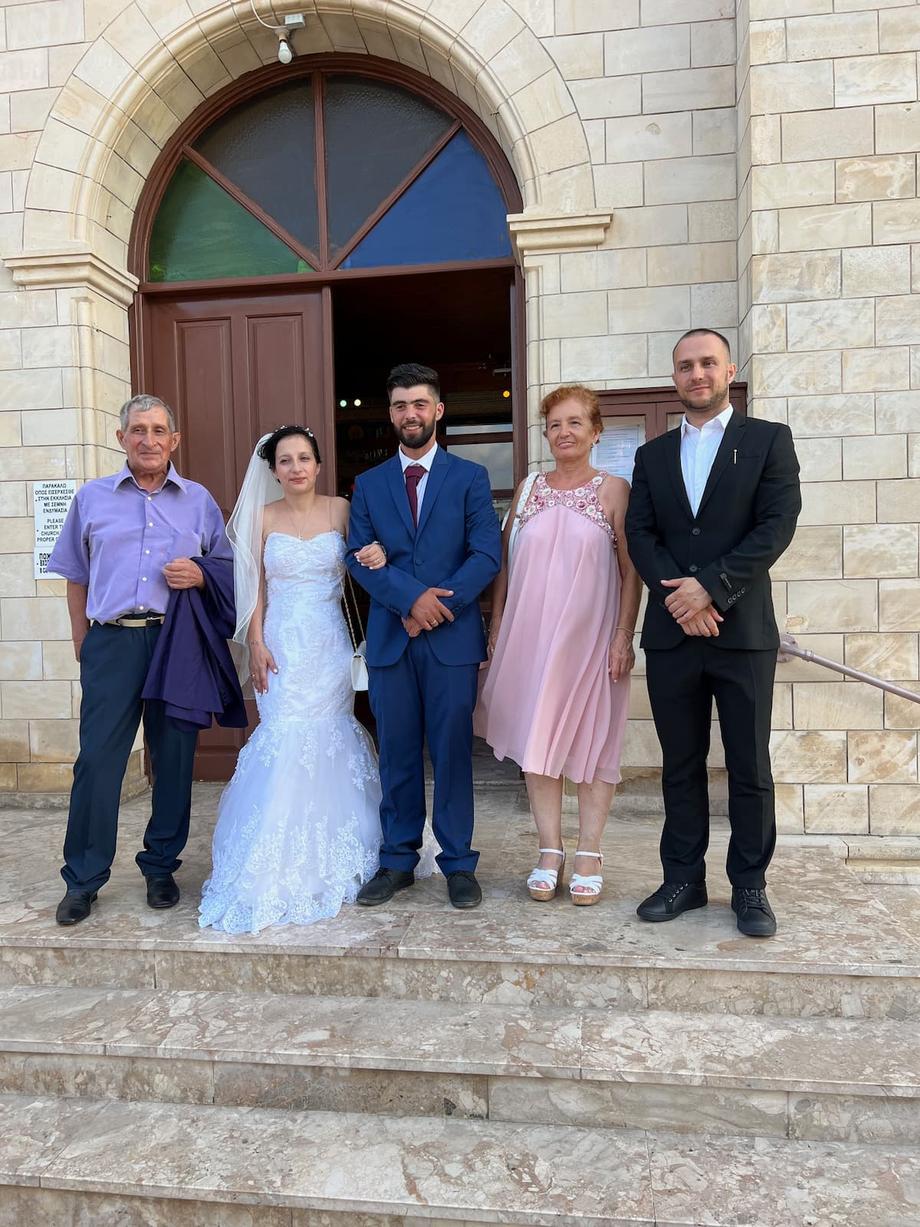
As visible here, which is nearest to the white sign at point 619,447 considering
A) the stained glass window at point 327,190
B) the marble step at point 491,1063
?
the stained glass window at point 327,190

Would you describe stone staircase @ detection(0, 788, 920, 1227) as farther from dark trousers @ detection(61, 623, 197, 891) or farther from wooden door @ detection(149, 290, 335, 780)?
wooden door @ detection(149, 290, 335, 780)

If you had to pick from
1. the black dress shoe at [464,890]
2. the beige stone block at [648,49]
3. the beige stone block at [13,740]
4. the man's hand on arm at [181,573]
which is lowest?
the black dress shoe at [464,890]

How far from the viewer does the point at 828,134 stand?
3.89m

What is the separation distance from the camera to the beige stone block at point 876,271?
386cm

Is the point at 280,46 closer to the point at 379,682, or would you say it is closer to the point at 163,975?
the point at 379,682

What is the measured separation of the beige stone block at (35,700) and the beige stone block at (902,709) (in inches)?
166

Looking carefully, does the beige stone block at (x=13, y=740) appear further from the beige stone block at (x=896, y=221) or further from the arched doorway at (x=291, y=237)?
the beige stone block at (x=896, y=221)

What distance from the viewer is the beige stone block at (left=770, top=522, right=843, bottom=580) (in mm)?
3928

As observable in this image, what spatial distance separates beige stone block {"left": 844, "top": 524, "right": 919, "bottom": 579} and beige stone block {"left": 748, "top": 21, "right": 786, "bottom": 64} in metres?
2.13

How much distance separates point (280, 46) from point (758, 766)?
14.9 feet

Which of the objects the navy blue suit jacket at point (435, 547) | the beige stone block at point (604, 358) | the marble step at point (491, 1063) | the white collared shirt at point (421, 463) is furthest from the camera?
the beige stone block at point (604, 358)

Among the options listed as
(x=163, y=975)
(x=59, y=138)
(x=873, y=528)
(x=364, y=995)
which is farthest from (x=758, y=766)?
(x=59, y=138)

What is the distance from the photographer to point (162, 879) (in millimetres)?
3203

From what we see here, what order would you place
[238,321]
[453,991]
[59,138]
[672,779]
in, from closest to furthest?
[453,991] < [672,779] < [59,138] < [238,321]
